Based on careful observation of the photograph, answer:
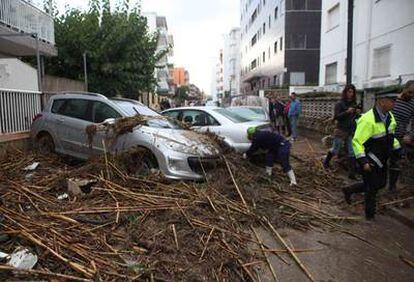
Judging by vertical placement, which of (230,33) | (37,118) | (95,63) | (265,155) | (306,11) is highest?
(230,33)

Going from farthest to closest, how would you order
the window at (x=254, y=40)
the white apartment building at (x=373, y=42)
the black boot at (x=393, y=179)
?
the window at (x=254, y=40)
the white apartment building at (x=373, y=42)
the black boot at (x=393, y=179)

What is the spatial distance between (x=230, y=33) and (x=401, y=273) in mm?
106584

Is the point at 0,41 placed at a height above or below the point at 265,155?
above

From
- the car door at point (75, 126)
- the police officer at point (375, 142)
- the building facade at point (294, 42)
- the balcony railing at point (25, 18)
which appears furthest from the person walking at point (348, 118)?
the building facade at point (294, 42)

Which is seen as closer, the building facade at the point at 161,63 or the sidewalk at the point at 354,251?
the sidewalk at the point at 354,251

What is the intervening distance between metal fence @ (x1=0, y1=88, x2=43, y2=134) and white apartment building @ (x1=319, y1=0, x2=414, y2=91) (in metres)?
10.9

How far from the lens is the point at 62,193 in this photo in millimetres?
6777

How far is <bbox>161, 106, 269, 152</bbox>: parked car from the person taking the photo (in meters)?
9.58

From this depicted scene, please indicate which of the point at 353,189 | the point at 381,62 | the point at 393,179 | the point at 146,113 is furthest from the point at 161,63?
the point at 353,189

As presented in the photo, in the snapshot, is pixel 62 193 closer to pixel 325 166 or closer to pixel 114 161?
pixel 114 161

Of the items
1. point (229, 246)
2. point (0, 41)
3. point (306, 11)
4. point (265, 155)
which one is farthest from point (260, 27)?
point (229, 246)

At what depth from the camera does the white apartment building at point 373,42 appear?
13562 millimetres

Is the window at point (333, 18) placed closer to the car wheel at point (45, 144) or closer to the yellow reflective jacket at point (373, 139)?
the car wheel at point (45, 144)

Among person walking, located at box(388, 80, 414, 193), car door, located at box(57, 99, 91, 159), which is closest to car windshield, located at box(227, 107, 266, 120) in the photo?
car door, located at box(57, 99, 91, 159)
